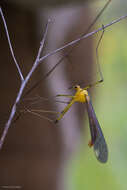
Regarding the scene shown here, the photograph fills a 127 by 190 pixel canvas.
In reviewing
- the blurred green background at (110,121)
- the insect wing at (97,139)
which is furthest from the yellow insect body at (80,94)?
the blurred green background at (110,121)

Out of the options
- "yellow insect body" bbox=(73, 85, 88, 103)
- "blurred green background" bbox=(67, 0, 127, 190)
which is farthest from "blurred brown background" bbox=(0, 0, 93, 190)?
"yellow insect body" bbox=(73, 85, 88, 103)

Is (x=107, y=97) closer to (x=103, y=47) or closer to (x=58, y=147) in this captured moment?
(x=103, y=47)

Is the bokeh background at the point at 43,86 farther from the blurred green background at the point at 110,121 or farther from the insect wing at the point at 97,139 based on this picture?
the insect wing at the point at 97,139

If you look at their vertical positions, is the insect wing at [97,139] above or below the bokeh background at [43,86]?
below

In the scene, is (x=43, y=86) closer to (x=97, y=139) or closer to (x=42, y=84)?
(x=42, y=84)

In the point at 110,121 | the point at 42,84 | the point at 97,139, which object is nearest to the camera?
the point at 97,139

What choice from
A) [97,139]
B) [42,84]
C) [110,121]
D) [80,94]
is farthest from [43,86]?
[110,121]

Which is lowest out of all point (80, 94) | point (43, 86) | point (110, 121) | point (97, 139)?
point (97, 139)

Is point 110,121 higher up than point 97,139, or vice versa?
point 110,121

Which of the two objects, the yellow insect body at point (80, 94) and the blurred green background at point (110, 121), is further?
the blurred green background at point (110, 121)

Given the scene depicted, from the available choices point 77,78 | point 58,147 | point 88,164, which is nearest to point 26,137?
point 58,147
